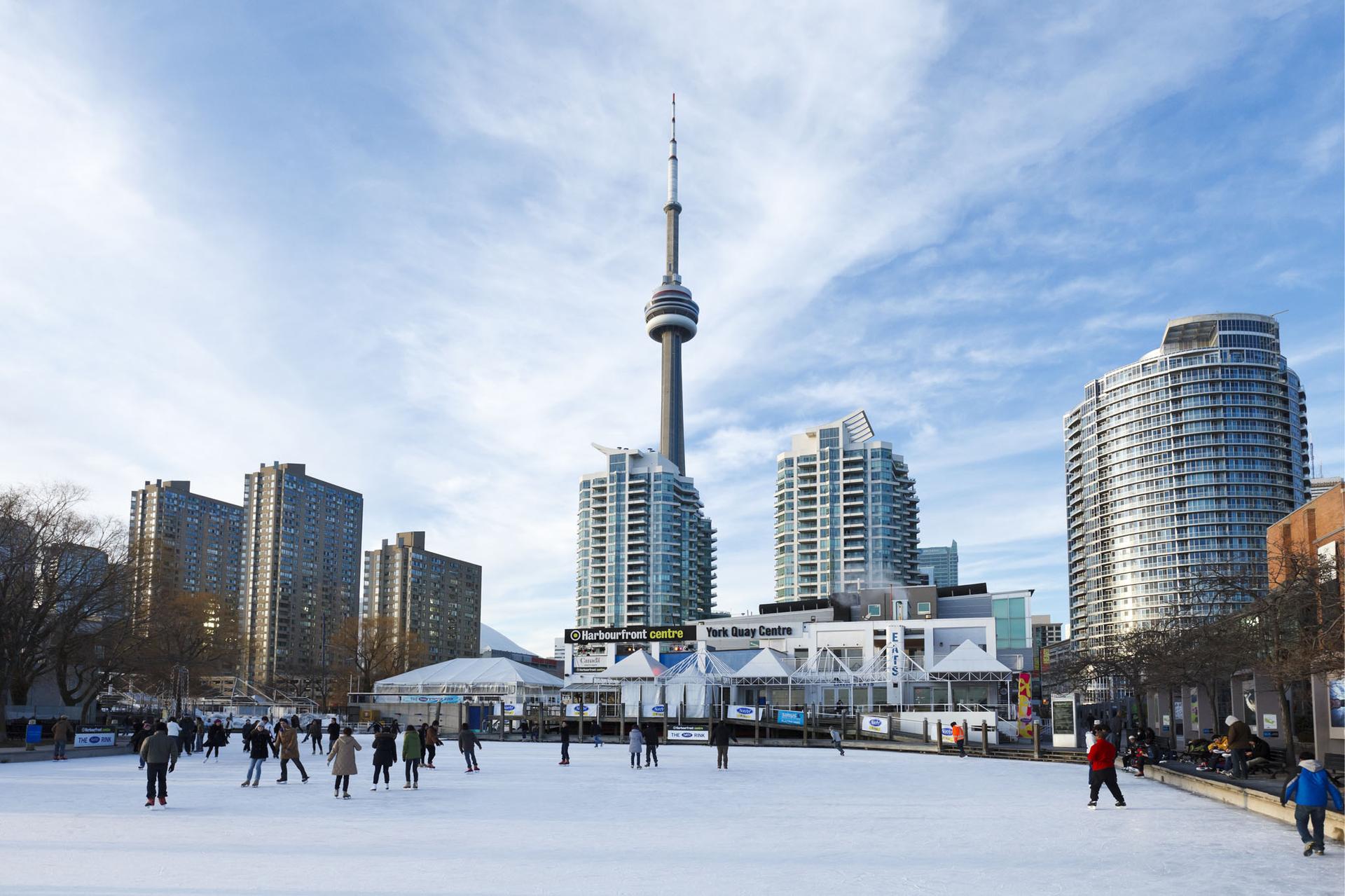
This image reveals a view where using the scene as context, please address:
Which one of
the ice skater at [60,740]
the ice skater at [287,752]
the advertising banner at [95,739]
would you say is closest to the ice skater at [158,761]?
the ice skater at [287,752]

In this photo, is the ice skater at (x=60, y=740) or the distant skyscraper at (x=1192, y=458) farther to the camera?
the distant skyscraper at (x=1192, y=458)

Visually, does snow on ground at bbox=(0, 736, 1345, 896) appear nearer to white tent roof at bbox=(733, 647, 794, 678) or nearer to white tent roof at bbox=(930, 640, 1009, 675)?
white tent roof at bbox=(930, 640, 1009, 675)

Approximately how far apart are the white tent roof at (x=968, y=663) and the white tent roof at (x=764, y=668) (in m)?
8.60

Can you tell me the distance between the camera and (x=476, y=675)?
219ft

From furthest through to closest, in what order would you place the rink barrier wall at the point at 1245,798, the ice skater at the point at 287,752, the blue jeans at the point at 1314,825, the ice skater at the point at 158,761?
the ice skater at the point at 287,752 → the ice skater at the point at 158,761 → the rink barrier wall at the point at 1245,798 → the blue jeans at the point at 1314,825

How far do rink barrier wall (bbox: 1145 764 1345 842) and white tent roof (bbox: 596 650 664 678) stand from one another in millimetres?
35778

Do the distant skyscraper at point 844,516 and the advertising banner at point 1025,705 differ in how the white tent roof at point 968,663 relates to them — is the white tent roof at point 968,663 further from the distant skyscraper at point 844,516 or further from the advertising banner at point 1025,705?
the distant skyscraper at point 844,516

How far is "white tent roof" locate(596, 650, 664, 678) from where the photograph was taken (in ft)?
200

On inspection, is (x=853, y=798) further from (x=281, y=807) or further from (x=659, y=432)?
(x=659, y=432)

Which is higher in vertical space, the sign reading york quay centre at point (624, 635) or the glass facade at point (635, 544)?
the glass facade at point (635, 544)

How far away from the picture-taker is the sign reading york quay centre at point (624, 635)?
318 feet

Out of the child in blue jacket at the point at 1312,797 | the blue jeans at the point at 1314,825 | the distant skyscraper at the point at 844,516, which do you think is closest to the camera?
the child in blue jacket at the point at 1312,797

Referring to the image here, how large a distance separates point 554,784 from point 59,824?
11.4 m

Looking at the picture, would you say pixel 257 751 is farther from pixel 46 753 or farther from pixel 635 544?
pixel 635 544
